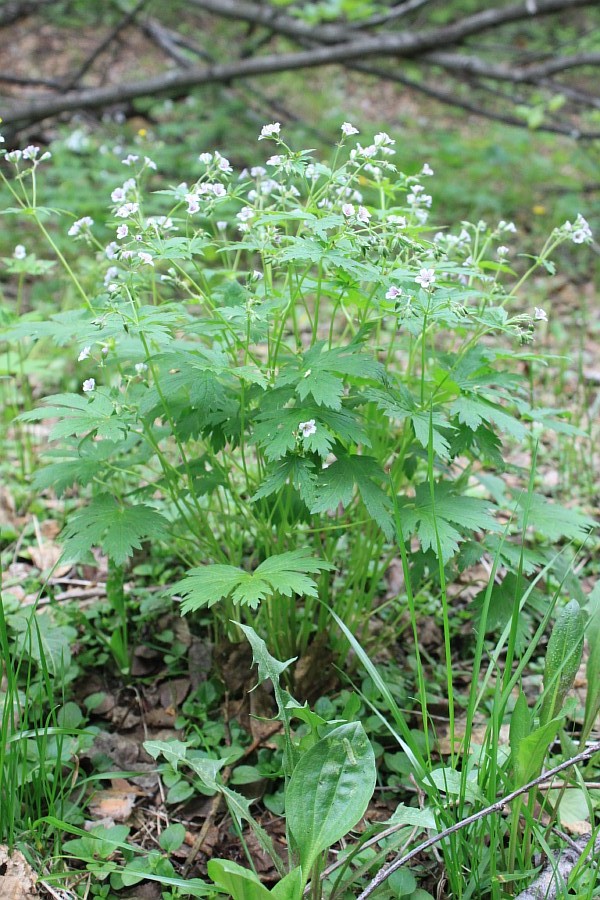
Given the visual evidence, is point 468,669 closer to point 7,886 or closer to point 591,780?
point 591,780

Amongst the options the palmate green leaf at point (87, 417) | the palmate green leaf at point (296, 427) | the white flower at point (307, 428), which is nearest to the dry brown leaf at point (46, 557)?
the palmate green leaf at point (87, 417)

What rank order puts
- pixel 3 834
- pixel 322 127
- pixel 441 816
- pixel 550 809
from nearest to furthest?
pixel 441 816, pixel 3 834, pixel 550 809, pixel 322 127

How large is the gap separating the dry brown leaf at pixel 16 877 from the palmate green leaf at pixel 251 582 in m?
0.56

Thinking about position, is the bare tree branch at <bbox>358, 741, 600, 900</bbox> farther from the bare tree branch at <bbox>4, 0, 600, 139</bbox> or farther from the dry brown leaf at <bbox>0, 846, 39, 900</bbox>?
the bare tree branch at <bbox>4, 0, 600, 139</bbox>

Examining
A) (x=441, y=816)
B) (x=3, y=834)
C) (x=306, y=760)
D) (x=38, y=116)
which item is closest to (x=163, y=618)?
(x=3, y=834)

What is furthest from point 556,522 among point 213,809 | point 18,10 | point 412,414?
point 18,10

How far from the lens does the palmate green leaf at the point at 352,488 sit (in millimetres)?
1526

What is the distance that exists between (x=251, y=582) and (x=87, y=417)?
55 centimetres

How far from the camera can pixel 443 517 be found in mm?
1631

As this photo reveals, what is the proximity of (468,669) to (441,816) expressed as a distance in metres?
0.86

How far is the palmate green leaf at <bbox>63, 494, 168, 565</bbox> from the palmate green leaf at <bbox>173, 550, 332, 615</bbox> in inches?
6.9

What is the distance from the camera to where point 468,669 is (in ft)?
7.00

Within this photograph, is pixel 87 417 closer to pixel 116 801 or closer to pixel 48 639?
pixel 48 639

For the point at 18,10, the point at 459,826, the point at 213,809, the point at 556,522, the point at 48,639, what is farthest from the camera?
the point at 18,10
